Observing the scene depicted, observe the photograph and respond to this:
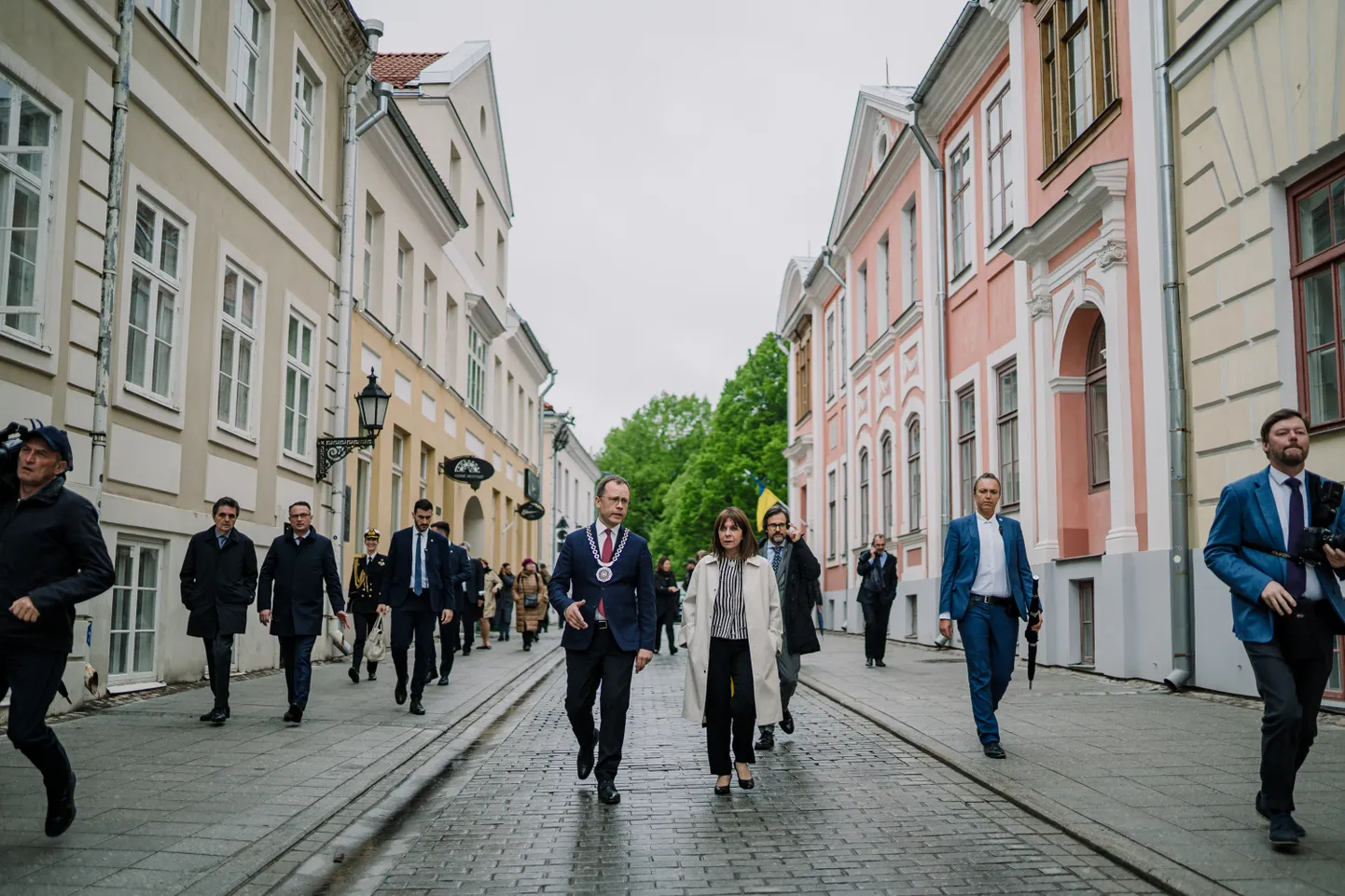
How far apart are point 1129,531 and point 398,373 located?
44.0ft

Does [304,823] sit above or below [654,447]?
below

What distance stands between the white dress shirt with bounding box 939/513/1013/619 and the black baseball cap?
5.40 m

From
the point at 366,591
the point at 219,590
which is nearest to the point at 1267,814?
the point at 219,590

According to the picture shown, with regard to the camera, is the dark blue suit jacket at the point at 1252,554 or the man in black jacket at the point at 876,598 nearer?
the dark blue suit jacket at the point at 1252,554

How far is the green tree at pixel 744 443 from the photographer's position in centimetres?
5197

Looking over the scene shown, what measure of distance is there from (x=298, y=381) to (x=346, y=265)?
231cm

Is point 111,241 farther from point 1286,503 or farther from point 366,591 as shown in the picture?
point 1286,503

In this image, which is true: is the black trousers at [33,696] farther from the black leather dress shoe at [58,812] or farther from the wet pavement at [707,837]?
the wet pavement at [707,837]

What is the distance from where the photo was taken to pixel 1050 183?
54.1ft

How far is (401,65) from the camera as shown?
29.3m

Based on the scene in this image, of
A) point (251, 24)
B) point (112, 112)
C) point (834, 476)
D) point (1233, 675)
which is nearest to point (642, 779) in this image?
point (1233, 675)

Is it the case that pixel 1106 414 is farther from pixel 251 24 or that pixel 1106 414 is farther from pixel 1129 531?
pixel 251 24

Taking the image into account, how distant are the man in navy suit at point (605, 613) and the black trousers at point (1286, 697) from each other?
3.12m

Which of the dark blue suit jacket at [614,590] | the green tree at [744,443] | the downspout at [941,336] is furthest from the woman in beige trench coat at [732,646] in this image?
the green tree at [744,443]
